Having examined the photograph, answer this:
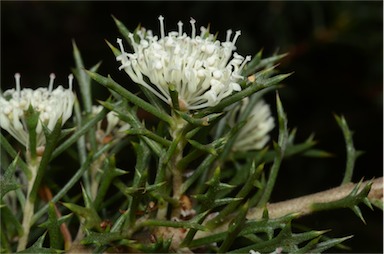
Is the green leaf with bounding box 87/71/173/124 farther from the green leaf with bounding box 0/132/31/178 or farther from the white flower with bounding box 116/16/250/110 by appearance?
the green leaf with bounding box 0/132/31/178

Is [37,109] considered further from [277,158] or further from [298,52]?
[298,52]

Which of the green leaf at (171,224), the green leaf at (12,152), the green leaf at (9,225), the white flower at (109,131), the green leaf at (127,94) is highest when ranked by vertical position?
the green leaf at (127,94)

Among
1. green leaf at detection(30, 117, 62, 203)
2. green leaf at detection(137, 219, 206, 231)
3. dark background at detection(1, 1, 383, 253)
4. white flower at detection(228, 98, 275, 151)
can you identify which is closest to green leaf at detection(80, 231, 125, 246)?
green leaf at detection(137, 219, 206, 231)

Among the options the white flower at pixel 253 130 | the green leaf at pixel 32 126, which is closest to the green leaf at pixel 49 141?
the green leaf at pixel 32 126

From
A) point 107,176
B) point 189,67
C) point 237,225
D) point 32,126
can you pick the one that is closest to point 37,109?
point 32,126

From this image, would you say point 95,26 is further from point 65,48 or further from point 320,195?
point 320,195

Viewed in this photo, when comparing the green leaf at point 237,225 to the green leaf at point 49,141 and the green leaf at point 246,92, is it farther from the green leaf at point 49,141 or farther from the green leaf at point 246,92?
the green leaf at point 49,141

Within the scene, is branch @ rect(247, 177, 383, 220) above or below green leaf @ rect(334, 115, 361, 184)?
below
